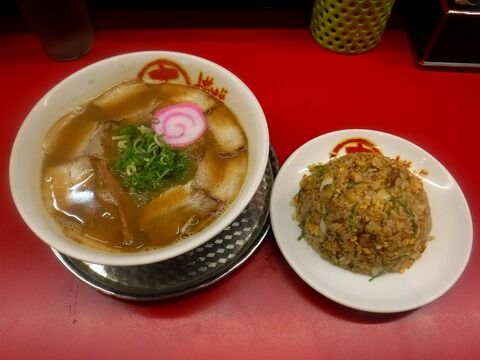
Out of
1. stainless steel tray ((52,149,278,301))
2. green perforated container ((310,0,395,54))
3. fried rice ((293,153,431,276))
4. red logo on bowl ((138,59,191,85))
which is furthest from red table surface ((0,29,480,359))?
red logo on bowl ((138,59,191,85))

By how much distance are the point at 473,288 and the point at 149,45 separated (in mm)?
2046

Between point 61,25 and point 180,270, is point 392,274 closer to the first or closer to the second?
point 180,270

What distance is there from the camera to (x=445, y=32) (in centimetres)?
217

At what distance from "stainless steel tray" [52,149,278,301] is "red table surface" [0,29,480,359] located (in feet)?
0.29

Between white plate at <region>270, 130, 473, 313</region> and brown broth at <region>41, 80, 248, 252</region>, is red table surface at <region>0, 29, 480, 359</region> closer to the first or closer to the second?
white plate at <region>270, 130, 473, 313</region>

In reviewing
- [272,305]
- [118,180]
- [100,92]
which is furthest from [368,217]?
[100,92]

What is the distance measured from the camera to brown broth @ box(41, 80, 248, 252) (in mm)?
1485

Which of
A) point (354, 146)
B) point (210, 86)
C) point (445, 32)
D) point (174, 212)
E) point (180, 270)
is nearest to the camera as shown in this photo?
point (174, 212)

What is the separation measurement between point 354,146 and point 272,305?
80cm

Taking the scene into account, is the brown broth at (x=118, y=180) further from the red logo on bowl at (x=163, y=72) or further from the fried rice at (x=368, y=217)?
the fried rice at (x=368, y=217)

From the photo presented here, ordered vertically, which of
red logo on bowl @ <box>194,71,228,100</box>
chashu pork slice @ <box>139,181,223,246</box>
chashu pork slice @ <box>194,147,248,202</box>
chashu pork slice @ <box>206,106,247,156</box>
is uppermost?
red logo on bowl @ <box>194,71,228,100</box>

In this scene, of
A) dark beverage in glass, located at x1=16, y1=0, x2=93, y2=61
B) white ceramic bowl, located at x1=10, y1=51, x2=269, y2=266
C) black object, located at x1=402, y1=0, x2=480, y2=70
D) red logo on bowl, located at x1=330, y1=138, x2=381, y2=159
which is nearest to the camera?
white ceramic bowl, located at x1=10, y1=51, x2=269, y2=266

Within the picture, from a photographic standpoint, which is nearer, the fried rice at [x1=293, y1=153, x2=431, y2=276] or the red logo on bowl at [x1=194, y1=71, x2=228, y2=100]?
the fried rice at [x1=293, y1=153, x2=431, y2=276]

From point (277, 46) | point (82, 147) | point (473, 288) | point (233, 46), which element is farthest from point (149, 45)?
point (473, 288)
